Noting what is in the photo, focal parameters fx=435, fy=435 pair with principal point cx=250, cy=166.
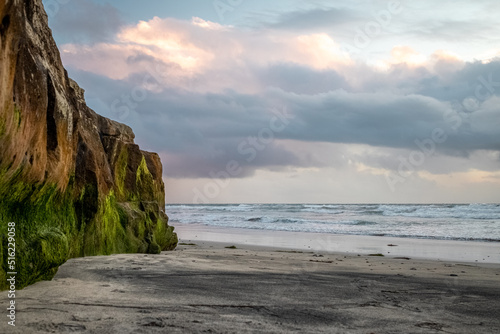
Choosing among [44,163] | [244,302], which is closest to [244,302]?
[244,302]

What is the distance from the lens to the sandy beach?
3.19 m

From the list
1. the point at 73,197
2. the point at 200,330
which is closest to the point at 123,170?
the point at 73,197

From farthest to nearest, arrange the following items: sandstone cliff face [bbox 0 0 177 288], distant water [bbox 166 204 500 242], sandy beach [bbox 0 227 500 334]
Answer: distant water [bbox 166 204 500 242] < sandstone cliff face [bbox 0 0 177 288] < sandy beach [bbox 0 227 500 334]

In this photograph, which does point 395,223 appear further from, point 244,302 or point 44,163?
point 44,163

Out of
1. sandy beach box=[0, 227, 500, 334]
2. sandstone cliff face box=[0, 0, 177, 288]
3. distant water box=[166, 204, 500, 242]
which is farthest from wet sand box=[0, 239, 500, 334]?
distant water box=[166, 204, 500, 242]

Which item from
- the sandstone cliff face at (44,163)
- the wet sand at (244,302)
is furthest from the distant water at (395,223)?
the sandstone cliff face at (44,163)

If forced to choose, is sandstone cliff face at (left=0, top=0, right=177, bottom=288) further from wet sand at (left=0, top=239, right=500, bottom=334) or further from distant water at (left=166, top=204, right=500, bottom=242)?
distant water at (left=166, top=204, right=500, bottom=242)

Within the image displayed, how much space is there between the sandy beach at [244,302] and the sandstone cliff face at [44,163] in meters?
0.44

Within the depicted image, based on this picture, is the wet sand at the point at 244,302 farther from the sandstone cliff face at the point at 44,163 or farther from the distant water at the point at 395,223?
the distant water at the point at 395,223

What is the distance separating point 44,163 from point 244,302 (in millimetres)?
2481

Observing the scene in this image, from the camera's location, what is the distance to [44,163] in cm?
449

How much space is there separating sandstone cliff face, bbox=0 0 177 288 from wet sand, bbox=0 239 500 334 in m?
0.42

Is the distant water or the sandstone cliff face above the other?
the sandstone cliff face

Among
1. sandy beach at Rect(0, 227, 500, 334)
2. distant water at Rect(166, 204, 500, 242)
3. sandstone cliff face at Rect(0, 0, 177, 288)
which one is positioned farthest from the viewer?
distant water at Rect(166, 204, 500, 242)
